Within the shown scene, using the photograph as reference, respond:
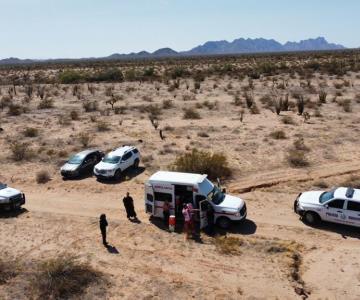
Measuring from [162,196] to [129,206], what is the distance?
5.08 feet

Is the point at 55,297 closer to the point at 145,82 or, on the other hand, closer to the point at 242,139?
the point at 242,139

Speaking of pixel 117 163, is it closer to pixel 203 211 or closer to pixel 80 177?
pixel 80 177

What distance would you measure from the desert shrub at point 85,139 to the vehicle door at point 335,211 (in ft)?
60.8

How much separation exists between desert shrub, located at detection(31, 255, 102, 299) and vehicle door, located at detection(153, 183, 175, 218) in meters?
4.60

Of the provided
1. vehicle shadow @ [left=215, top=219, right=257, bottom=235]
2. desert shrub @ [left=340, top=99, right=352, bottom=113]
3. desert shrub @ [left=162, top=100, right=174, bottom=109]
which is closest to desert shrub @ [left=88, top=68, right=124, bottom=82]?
desert shrub @ [left=162, top=100, right=174, bottom=109]

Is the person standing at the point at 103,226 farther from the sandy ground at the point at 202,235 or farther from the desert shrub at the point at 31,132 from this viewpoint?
the desert shrub at the point at 31,132

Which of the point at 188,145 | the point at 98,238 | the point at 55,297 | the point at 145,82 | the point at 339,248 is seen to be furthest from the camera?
the point at 145,82

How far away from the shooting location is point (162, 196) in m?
19.8

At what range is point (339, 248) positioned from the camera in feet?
57.2

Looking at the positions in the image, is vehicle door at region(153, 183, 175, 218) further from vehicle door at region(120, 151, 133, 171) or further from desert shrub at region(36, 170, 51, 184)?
desert shrub at region(36, 170, 51, 184)

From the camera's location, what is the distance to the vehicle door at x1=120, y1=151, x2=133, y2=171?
26.4 m

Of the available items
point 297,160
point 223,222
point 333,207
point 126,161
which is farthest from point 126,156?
point 333,207

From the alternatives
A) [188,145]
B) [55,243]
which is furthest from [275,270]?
[188,145]

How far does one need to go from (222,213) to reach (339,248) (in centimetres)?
462
